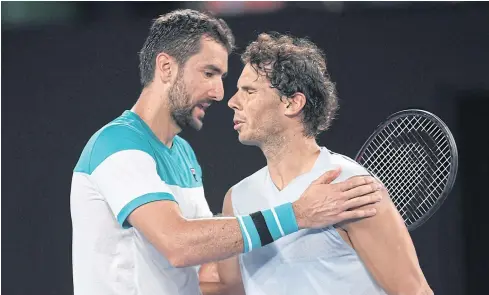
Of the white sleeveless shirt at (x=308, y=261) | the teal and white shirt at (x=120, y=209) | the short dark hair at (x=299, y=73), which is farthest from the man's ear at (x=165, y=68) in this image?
the white sleeveless shirt at (x=308, y=261)

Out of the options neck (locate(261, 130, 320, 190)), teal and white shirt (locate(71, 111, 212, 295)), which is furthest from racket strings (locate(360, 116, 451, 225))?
teal and white shirt (locate(71, 111, 212, 295))

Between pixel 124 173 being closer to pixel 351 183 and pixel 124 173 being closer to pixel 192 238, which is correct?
pixel 192 238

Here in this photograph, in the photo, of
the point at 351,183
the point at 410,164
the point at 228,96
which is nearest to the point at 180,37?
the point at 351,183

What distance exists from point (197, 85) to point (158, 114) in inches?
6.6

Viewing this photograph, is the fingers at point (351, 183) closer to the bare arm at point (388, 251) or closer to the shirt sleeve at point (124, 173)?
the bare arm at point (388, 251)

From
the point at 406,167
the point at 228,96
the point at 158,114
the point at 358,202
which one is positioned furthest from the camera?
the point at 228,96

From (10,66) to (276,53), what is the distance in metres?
2.28

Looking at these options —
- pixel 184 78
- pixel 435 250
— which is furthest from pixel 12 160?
pixel 435 250

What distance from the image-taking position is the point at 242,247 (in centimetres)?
236

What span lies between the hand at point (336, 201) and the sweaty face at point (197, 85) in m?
0.67

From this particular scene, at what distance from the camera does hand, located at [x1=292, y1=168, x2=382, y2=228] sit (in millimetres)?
2248

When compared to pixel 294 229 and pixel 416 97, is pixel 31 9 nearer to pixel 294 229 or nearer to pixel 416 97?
pixel 416 97

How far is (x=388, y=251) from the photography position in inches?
89.4

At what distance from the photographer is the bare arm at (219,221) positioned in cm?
225
